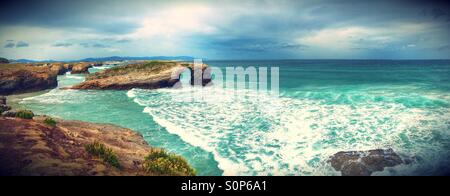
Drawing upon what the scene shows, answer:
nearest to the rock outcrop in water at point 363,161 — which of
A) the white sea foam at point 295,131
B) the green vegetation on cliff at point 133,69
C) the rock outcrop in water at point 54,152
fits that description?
the white sea foam at point 295,131

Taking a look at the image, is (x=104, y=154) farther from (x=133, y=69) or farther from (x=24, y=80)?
(x=24, y=80)

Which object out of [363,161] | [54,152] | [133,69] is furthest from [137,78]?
[363,161]

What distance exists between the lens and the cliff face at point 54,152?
7.40 metres

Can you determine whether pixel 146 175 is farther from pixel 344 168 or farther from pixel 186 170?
pixel 344 168

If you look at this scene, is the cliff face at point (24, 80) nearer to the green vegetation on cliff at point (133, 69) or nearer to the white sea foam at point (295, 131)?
the green vegetation on cliff at point (133, 69)

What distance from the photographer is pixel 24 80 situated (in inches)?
1384

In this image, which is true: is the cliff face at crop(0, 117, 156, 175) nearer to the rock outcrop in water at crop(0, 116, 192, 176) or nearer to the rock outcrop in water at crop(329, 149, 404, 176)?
the rock outcrop in water at crop(0, 116, 192, 176)

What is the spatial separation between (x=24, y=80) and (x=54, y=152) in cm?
3497

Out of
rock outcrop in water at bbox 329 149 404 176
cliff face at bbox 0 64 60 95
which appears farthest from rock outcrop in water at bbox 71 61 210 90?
rock outcrop in water at bbox 329 149 404 176

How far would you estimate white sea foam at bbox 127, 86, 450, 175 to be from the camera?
10695mm
